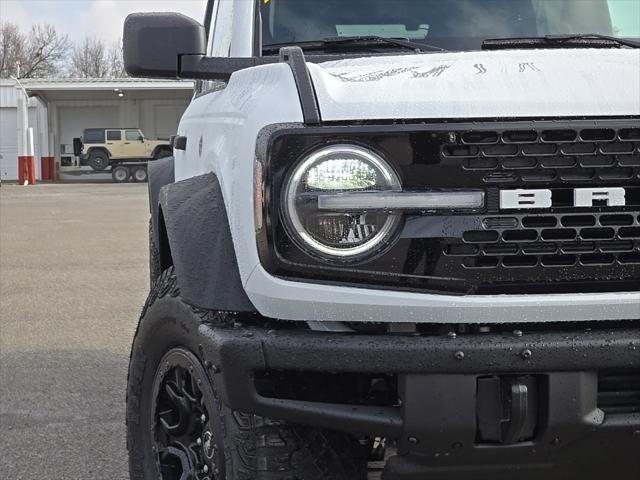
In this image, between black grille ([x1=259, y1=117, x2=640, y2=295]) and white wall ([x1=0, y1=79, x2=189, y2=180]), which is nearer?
black grille ([x1=259, y1=117, x2=640, y2=295])

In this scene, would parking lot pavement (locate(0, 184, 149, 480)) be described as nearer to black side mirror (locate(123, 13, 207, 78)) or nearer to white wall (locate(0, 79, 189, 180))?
black side mirror (locate(123, 13, 207, 78))

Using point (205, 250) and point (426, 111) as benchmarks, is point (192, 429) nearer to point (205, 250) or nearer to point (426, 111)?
point (205, 250)

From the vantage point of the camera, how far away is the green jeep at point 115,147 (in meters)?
37.5

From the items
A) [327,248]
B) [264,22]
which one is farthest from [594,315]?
[264,22]

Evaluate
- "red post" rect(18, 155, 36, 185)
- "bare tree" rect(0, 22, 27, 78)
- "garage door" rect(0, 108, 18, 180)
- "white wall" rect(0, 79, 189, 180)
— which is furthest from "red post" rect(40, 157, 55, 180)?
"bare tree" rect(0, 22, 27, 78)

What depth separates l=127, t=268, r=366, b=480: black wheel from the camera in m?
2.05

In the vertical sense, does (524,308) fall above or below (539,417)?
above

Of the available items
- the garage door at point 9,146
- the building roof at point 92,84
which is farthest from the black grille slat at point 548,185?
the garage door at point 9,146

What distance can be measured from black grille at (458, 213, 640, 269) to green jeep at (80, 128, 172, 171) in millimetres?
35847

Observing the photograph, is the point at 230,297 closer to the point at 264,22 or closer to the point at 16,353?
the point at 264,22

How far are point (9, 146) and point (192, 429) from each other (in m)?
43.3

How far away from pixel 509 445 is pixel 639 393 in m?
0.36

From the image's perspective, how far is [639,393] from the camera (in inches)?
78.3

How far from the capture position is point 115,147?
124 feet
